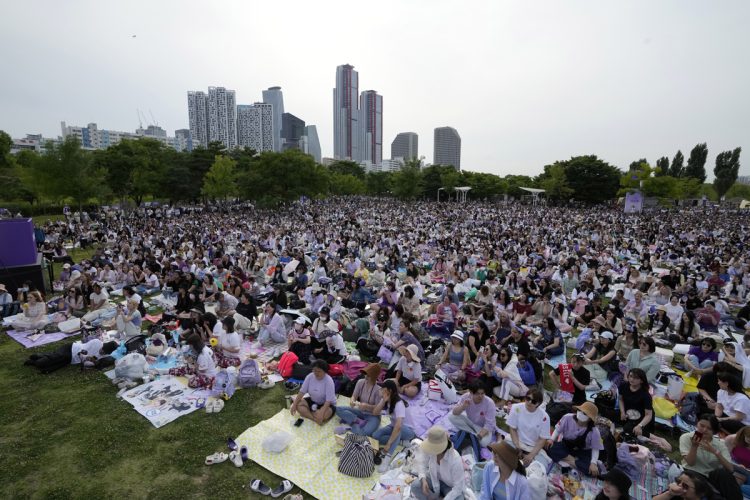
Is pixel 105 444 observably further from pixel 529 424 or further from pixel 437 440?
pixel 529 424

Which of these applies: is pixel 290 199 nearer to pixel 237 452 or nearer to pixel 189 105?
pixel 237 452

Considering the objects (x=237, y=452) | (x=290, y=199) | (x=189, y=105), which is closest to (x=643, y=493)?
(x=237, y=452)

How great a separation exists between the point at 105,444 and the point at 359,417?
3088mm

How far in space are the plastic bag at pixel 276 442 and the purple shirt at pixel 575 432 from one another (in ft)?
10.2

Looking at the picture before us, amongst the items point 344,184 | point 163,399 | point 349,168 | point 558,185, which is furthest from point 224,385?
point 349,168

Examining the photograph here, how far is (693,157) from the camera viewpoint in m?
58.2

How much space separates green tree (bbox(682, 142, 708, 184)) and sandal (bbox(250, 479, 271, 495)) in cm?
7331

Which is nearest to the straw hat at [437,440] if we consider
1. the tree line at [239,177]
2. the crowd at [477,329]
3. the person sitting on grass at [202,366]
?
the crowd at [477,329]

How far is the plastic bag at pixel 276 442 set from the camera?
4520 mm

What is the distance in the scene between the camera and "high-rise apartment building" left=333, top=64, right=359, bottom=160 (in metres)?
180

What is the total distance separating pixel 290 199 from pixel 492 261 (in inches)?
933

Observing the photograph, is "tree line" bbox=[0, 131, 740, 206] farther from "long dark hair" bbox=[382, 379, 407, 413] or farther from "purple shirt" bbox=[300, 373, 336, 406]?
"long dark hair" bbox=[382, 379, 407, 413]

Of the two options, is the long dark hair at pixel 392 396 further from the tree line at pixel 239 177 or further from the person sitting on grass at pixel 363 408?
the tree line at pixel 239 177

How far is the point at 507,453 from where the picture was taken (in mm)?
3164
